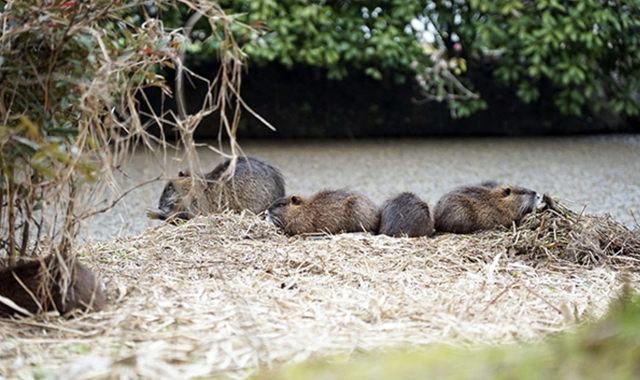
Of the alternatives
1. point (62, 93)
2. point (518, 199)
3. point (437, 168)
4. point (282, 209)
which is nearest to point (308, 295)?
point (62, 93)

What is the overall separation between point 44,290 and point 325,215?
2.42m

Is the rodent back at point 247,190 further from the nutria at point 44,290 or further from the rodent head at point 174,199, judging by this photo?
the nutria at point 44,290

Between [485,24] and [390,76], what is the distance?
1608 mm

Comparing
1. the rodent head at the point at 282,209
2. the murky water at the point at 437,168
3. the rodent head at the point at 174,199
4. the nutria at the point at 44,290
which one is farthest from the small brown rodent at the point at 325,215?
the nutria at the point at 44,290

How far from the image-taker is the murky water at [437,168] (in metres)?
6.95

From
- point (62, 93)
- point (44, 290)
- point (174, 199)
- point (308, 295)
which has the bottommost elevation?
point (308, 295)

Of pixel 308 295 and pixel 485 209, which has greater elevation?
pixel 485 209

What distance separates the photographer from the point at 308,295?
3.31 metres

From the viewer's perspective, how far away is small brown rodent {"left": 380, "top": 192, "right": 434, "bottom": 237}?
15.7 feet

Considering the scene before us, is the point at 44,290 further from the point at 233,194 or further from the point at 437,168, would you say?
the point at 437,168

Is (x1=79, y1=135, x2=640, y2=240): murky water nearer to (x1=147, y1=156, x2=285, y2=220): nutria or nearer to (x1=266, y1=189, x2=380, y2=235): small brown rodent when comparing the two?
(x1=147, y1=156, x2=285, y2=220): nutria

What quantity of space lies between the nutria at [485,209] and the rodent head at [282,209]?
39.5 inches

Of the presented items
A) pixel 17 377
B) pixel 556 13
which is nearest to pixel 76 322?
pixel 17 377

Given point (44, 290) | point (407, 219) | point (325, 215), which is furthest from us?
point (325, 215)
